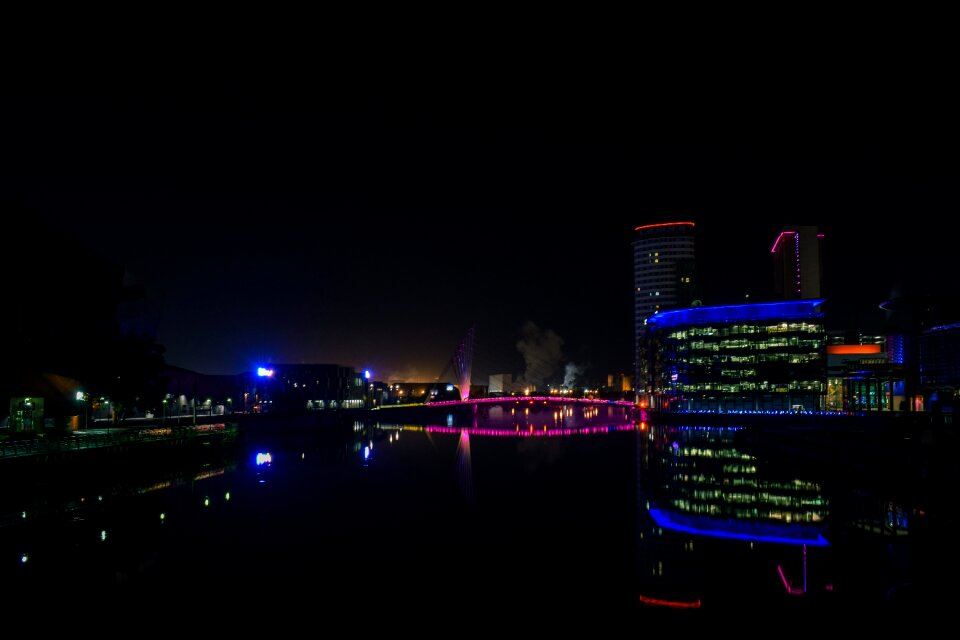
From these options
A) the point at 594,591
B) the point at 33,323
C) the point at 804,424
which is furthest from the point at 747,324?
the point at 594,591

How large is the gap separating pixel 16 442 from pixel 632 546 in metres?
27.3

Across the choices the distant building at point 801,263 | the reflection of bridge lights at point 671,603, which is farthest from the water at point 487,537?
the distant building at point 801,263

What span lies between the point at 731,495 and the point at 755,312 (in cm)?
8533

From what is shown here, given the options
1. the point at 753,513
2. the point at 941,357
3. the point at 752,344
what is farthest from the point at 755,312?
the point at 753,513

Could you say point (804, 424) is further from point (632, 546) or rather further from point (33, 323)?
point (33, 323)

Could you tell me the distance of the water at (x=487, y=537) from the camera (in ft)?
60.6

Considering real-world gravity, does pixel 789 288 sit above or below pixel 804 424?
above

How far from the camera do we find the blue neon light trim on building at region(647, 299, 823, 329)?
110 m

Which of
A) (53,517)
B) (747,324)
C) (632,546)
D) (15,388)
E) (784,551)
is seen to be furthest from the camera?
(747,324)

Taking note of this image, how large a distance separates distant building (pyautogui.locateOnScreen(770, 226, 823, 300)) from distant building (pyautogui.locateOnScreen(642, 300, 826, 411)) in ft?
220

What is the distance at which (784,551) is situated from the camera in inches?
866

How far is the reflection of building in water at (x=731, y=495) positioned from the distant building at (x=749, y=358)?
57863 mm

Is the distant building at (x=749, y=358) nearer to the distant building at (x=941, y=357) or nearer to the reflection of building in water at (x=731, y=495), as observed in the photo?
the distant building at (x=941, y=357)

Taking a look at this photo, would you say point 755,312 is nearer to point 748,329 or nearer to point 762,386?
point 748,329
